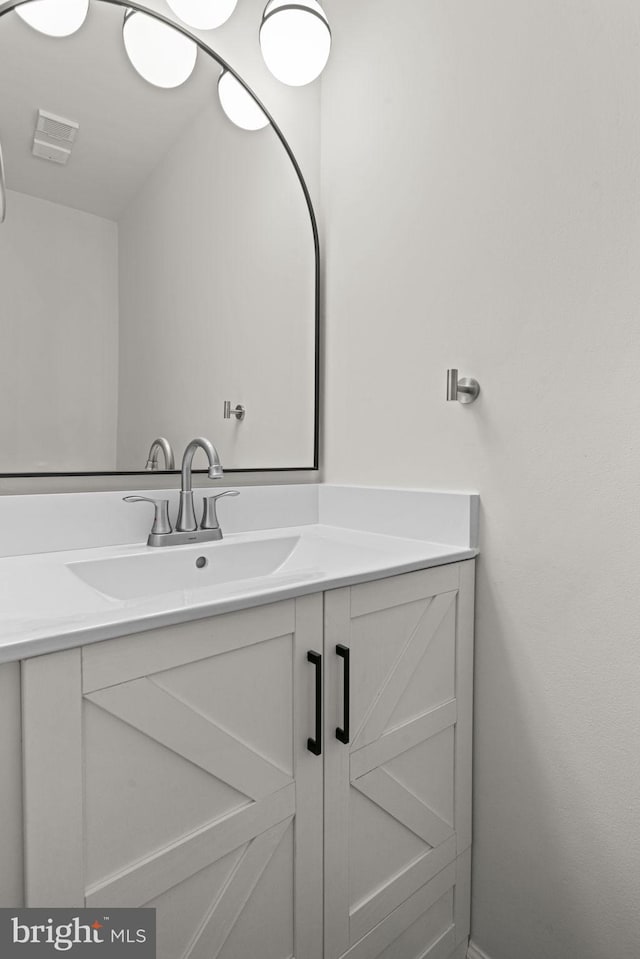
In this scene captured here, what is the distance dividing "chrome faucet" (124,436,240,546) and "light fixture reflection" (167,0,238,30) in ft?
3.19

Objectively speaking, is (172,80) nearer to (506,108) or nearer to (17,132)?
(17,132)

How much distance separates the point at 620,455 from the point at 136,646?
2.71ft

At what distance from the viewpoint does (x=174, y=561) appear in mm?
1130

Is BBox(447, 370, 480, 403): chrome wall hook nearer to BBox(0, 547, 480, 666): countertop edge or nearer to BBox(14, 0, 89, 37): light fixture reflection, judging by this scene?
BBox(0, 547, 480, 666): countertop edge

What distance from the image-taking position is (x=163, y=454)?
1263mm

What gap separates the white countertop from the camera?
0.65m

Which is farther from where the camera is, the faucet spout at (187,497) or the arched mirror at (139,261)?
the faucet spout at (187,497)

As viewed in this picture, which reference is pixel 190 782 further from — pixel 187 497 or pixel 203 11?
pixel 203 11

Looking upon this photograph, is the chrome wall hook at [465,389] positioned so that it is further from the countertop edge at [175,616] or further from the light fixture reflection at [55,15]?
the light fixture reflection at [55,15]

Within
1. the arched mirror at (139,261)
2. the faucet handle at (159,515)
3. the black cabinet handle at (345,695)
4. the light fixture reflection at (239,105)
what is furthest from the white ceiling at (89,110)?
the black cabinet handle at (345,695)

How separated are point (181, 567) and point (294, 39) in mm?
1253

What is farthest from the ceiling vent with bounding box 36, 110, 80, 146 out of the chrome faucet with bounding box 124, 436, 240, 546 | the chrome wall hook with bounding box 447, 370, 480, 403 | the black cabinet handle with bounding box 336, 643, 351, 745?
the black cabinet handle with bounding box 336, 643, 351, 745

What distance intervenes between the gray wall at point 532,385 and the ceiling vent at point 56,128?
69 cm

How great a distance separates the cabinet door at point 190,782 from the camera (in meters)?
0.63
